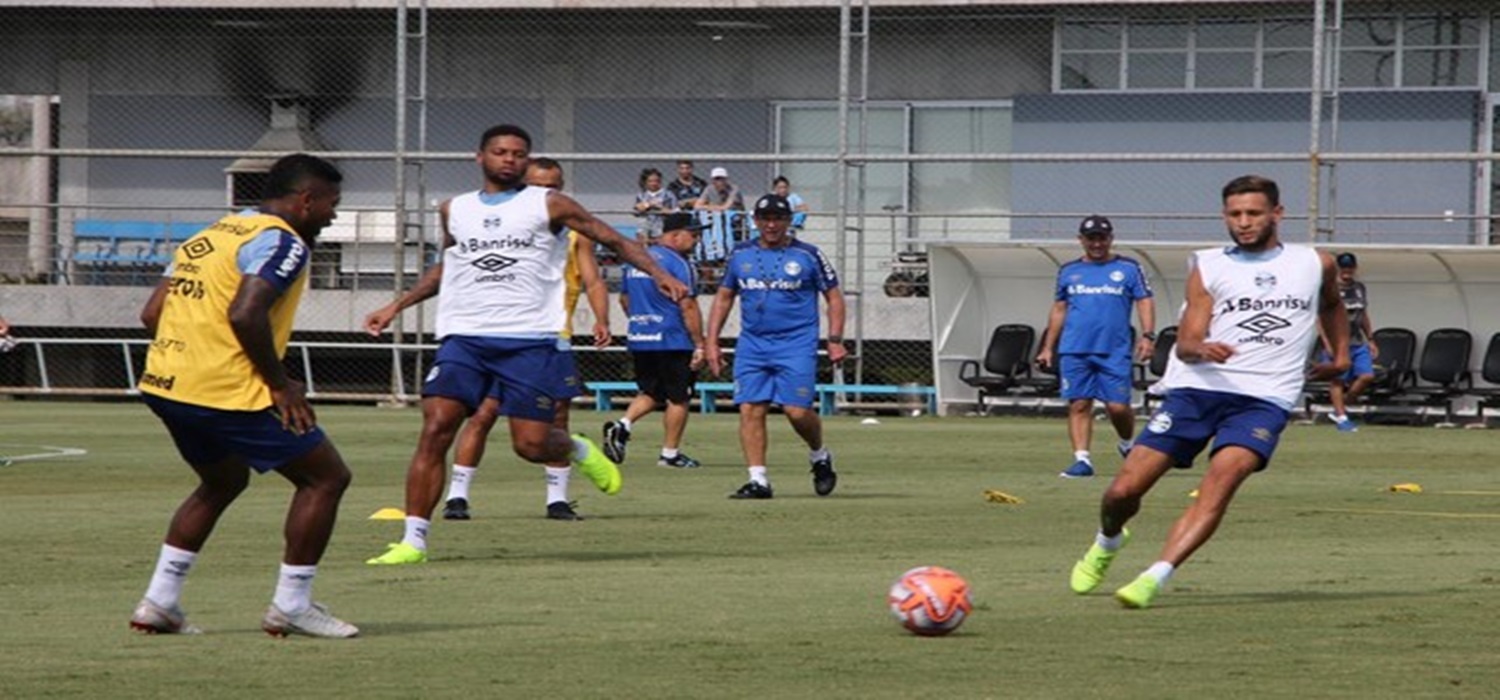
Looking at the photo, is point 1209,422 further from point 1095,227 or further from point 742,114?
point 742,114

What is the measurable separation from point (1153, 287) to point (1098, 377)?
452 inches

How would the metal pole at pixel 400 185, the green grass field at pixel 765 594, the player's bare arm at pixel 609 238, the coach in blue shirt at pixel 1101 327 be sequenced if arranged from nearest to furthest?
the green grass field at pixel 765 594, the player's bare arm at pixel 609 238, the coach in blue shirt at pixel 1101 327, the metal pole at pixel 400 185

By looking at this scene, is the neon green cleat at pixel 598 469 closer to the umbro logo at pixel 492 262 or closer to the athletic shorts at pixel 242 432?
the umbro logo at pixel 492 262

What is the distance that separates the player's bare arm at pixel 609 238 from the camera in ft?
37.9

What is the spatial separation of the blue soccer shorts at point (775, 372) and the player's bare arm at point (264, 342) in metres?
8.55

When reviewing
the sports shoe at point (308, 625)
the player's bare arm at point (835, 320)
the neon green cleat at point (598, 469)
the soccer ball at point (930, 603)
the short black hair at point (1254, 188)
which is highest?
the short black hair at point (1254, 188)

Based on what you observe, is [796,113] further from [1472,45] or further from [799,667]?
[799,667]

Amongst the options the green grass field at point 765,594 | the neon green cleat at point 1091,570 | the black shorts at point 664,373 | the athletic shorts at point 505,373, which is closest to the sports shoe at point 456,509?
the green grass field at point 765,594

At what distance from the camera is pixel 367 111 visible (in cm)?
3997

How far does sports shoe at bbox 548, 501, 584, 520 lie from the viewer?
15.2m

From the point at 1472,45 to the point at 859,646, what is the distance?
3021 cm

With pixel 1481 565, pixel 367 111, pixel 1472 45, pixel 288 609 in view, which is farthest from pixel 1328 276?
pixel 367 111

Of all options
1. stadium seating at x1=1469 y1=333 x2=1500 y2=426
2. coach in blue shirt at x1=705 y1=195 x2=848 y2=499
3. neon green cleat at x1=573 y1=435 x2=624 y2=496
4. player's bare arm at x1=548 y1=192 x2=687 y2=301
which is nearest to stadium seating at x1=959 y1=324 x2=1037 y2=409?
stadium seating at x1=1469 y1=333 x2=1500 y2=426

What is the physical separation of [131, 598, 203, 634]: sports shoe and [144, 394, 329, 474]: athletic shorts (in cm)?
56
